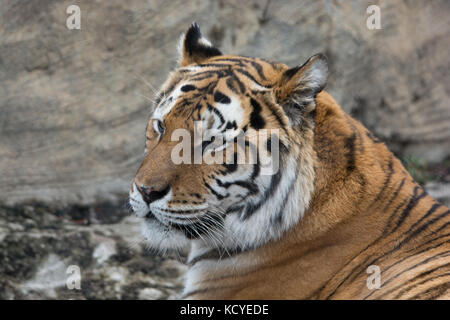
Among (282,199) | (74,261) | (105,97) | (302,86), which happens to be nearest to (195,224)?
(282,199)

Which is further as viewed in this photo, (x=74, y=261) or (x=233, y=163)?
(x=74, y=261)

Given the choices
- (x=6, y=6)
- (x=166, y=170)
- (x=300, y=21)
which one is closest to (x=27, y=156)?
(x=6, y=6)

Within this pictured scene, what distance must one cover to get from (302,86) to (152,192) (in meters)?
0.75

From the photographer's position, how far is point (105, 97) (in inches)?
157

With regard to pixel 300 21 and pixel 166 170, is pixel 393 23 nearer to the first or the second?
pixel 300 21

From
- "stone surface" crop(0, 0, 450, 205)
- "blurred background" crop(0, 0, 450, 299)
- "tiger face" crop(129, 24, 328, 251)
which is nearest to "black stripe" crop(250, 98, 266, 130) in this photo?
"tiger face" crop(129, 24, 328, 251)

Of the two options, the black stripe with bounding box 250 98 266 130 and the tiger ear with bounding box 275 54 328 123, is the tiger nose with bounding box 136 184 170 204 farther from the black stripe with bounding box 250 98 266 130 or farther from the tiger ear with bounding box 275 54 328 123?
the tiger ear with bounding box 275 54 328 123

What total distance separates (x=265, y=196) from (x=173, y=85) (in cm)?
71

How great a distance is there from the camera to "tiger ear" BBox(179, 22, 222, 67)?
2.71 meters

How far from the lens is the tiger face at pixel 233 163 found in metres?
2.21

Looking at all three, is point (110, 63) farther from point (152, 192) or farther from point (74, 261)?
point (152, 192)

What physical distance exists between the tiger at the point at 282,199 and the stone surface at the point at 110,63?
1.33m

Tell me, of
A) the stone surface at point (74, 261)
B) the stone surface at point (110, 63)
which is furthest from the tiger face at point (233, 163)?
the stone surface at point (110, 63)

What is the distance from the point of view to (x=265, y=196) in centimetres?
227
